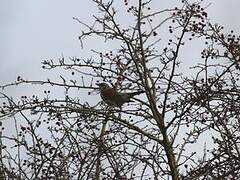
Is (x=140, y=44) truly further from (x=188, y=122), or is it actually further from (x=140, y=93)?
(x=188, y=122)

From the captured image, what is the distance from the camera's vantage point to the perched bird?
503 cm

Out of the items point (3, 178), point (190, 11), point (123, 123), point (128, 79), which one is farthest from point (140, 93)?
point (3, 178)

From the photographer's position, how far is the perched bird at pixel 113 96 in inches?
198

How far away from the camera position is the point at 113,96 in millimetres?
5430

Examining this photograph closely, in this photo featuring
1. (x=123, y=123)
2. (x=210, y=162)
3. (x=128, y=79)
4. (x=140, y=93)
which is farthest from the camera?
(x=140, y=93)

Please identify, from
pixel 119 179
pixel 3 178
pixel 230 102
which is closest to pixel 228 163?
pixel 230 102

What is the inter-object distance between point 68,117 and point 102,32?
1025mm

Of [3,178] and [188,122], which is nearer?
[188,122]

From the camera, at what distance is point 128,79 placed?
15.4 ft

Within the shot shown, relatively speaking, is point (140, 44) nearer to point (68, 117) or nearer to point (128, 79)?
point (128, 79)

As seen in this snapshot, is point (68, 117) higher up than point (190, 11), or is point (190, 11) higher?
point (190, 11)

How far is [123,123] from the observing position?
4391mm

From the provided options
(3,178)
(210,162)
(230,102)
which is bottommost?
(210,162)

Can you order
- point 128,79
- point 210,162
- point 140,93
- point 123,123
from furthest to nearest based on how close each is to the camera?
point 140,93 → point 128,79 → point 123,123 → point 210,162
